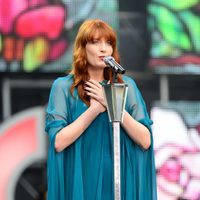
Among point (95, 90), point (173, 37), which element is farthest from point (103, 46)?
point (173, 37)

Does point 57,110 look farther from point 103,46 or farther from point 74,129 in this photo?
point 103,46

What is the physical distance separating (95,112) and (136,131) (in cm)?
20

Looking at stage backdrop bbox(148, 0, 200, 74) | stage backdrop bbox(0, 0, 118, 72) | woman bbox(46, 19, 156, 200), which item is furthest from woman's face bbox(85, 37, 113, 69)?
stage backdrop bbox(148, 0, 200, 74)

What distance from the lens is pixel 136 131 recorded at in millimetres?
3418

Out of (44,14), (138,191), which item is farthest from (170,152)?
(138,191)

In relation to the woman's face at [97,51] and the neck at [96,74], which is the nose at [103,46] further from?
the neck at [96,74]

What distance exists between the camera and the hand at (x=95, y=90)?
11.3ft

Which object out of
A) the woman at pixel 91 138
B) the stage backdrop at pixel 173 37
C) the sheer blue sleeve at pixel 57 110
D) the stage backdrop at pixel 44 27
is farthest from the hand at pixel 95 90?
the stage backdrop at pixel 173 37

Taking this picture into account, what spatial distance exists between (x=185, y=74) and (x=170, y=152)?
77 centimetres

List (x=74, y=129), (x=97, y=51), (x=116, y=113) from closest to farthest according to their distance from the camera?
(x=116, y=113) → (x=74, y=129) → (x=97, y=51)

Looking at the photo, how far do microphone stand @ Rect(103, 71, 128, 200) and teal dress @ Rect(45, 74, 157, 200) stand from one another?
0.20 metres

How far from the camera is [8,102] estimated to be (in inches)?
296

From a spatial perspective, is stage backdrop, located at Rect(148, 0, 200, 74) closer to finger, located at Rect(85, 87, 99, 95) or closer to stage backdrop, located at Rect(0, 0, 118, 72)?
stage backdrop, located at Rect(0, 0, 118, 72)

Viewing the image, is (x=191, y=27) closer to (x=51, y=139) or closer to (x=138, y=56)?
(x=138, y=56)
